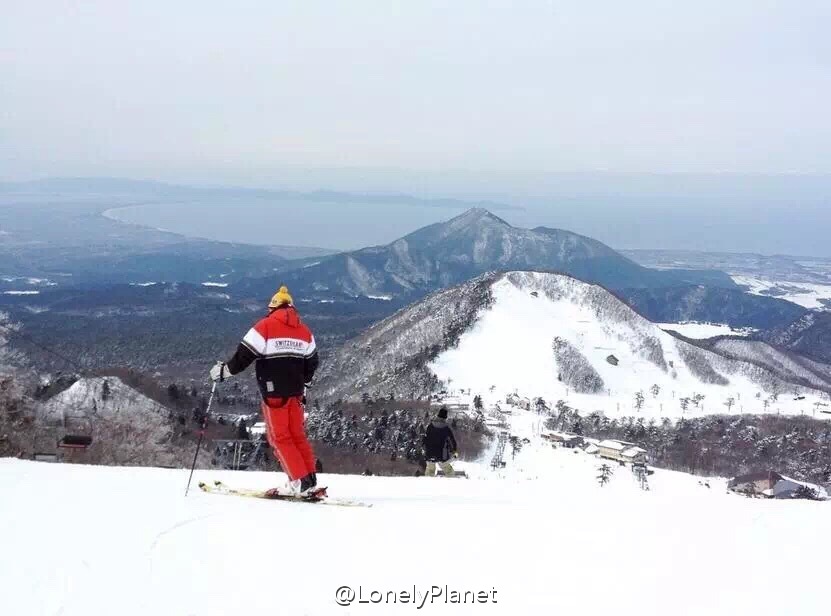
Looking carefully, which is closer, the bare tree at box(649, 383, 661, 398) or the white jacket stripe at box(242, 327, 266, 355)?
the white jacket stripe at box(242, 327, 266, 355)

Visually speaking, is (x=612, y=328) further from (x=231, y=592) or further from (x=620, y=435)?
(x=231, y=592)

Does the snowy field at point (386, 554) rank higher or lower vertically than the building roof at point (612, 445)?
higher

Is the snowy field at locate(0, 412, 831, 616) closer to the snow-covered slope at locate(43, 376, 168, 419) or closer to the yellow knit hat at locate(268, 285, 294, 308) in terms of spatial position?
the yellow knit hat at locate(268, 285, 294, 308)

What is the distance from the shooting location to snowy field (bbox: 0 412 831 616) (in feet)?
15.6

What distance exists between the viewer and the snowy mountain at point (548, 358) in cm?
10450

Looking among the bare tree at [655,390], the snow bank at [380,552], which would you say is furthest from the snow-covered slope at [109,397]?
the bare tree at [655,390]

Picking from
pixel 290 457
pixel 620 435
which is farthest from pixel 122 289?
pixel 290 457

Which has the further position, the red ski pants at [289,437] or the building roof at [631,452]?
the building roof at [631,452]

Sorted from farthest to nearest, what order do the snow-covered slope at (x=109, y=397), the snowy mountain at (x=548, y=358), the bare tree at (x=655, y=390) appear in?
1. the bare tree at (x=655, y=390)
2. the snowy mountain at (x=548, y=358)
3. the snow-covered slope at (x=109, y=397)

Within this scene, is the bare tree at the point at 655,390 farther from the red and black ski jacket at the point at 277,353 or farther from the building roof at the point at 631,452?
the red and black ski jacket at the point at 277,353

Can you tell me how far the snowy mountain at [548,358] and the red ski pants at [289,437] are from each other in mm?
89120

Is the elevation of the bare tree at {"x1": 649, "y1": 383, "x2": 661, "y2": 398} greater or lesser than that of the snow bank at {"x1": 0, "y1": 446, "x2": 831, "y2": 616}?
lesser

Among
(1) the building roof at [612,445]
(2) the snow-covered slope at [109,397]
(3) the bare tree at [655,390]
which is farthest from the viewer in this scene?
(3) the bare tree at [655,390]

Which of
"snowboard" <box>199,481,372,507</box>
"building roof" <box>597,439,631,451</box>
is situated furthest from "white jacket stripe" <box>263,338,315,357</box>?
"building roof" <box>597,439,631,451</box>
